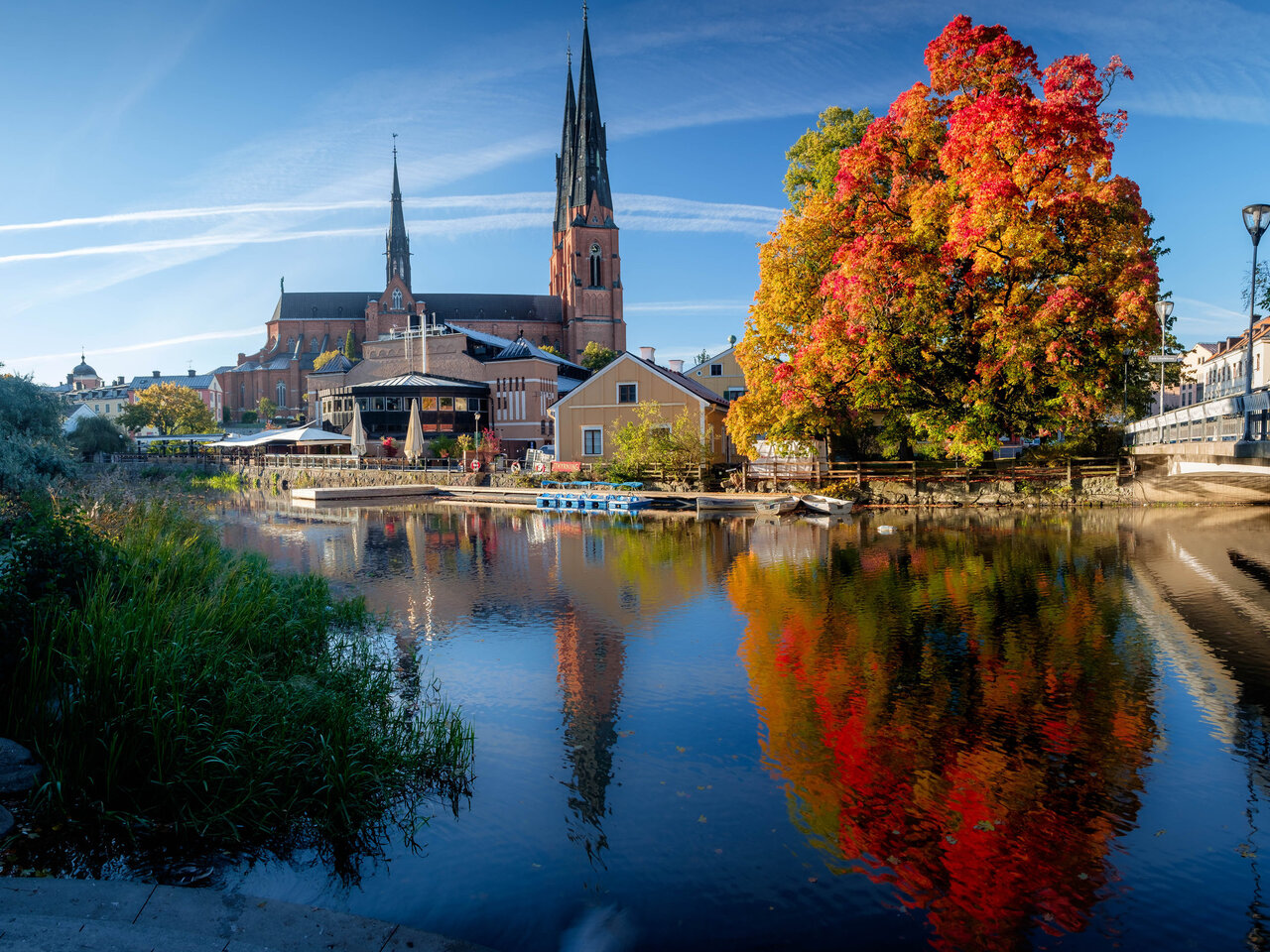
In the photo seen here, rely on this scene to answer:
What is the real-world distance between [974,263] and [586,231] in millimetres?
72489

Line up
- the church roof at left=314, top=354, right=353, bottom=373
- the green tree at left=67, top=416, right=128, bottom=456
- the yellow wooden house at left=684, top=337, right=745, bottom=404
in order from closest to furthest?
the yellow wooden house at left=684, top=337, right=745, bottom=404
the green tree at left=67, top=416, right=128, bottom=456
the church roof at left=314, top=354, right=353, bottom=373

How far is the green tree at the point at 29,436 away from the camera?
11.1m

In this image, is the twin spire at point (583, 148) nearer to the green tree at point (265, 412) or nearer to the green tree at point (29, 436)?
the green tree at point (265, 412)

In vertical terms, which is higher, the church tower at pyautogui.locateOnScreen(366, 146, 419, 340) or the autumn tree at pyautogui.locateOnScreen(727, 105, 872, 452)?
the church tower at pyautogui.locateOnScreen(366, 146, 419, 340)

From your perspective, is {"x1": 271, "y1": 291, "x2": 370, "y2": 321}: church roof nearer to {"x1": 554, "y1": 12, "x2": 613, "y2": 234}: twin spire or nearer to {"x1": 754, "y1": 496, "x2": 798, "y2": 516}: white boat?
{"x1": 554, "y1": 12, "x2": 613, "y2": 234}: twin spire

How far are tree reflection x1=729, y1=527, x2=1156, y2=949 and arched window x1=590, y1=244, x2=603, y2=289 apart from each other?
85.1m

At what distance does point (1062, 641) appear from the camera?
11.3 m

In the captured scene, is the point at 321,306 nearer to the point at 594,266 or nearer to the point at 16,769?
the point at 594,266

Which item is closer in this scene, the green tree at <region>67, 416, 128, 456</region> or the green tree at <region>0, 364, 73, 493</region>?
the green tree at <region>0, 364, 73, 493</region>

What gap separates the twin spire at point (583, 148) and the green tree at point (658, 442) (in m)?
58.9

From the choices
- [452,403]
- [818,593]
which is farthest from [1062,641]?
[452,403]

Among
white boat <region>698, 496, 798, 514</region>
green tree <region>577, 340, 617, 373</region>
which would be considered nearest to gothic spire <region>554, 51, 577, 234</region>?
green tree <region>577, 340, 617, 373</region>

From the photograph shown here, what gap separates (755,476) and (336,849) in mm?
30225

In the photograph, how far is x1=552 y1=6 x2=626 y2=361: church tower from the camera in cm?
8944
